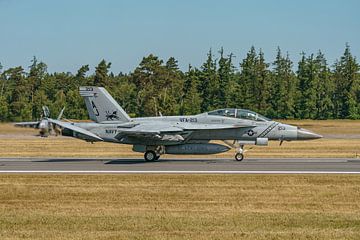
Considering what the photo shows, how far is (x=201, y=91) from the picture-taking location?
97438 millimetres

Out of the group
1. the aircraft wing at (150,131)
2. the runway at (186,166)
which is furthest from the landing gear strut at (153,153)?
the aircraft wing at (150,131)

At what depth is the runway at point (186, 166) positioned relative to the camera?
2617 cm

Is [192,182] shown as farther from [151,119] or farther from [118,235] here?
[151,119]

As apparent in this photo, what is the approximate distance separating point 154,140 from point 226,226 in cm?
1759

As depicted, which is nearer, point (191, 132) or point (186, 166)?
point (186, 166)

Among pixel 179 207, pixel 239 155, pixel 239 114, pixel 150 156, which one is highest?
pixel 239 114

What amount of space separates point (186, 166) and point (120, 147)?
680 inches

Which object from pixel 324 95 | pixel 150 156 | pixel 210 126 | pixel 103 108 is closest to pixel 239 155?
pixel 210 126

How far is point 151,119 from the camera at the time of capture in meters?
32.9

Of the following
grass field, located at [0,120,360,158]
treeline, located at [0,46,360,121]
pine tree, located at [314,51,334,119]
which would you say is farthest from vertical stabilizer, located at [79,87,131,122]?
pine tree, located at [314,51,334,119]

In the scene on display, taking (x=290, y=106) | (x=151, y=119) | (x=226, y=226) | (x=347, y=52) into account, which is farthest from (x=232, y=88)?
(x=226, y=226)

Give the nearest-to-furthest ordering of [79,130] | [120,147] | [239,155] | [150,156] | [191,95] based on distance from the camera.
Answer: [239,155]
[79,130]
[150,156]
[120,147]
[191,95]

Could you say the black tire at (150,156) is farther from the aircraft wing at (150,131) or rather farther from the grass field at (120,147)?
the grass field at (120,147)

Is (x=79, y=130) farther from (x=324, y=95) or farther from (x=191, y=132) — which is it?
(x=324, y=95)
